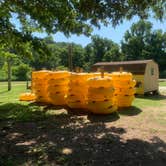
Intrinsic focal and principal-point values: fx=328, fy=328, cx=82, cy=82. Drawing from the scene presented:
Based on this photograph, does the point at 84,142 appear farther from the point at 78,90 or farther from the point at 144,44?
the point at 144,44

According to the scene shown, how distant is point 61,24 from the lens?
34.8 ft

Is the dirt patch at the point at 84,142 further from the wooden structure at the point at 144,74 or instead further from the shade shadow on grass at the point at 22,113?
the wooden structure at the point at 144,74

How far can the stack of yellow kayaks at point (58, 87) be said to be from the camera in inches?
504

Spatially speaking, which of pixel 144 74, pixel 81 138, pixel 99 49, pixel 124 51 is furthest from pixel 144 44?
pixel 81 138

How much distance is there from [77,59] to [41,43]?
65339 millimetres

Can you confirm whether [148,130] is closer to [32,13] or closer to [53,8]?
[53,8]

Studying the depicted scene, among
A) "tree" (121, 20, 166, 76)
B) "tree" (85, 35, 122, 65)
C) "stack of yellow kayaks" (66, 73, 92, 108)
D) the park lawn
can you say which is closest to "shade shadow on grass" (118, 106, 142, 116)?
the park lawn

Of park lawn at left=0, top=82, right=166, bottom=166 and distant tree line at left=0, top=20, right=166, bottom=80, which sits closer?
park lawn at left=0, top=82, right=166, bottom=166

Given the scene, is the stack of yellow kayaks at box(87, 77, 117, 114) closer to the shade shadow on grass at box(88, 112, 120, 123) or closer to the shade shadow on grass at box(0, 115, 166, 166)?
the shade shadow on grass at box(88, 112, 120, 123)

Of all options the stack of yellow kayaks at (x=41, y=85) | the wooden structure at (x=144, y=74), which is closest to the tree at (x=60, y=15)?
the stack of yellow kayaks at (x=41, y=85)

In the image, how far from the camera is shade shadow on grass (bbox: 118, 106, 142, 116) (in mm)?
11064

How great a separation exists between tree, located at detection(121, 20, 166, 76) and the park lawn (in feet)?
172

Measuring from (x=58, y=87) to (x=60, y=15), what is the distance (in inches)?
141

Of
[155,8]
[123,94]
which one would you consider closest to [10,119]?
[123,94]
